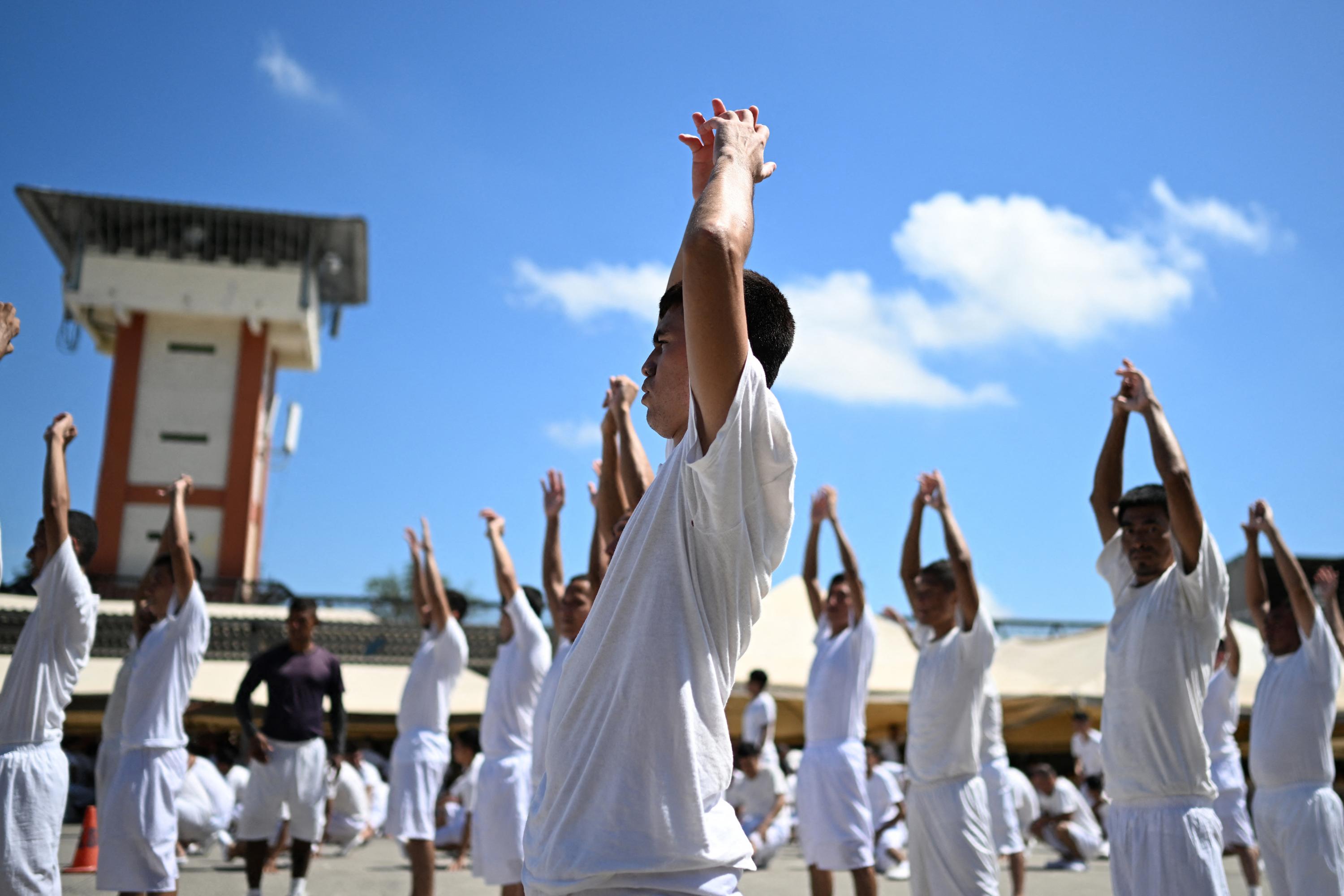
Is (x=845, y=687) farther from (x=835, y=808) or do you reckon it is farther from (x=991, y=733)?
(x=991, y=733)

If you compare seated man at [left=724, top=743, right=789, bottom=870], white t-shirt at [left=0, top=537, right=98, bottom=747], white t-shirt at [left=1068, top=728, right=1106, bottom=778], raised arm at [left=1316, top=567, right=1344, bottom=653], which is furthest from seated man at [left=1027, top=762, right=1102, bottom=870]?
white t-shirt at [left=0, top=537, right=98, bottom=747]

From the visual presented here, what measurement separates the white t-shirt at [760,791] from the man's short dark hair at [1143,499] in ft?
26.2

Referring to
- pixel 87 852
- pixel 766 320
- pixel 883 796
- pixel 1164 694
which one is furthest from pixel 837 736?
pixel 87 852

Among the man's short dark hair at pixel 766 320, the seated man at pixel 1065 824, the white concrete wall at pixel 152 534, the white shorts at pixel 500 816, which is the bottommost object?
the seated man at pixel 1065 824

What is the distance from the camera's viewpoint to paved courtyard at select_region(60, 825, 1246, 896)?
908 centimetres

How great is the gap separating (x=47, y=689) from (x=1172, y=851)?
5.37 m

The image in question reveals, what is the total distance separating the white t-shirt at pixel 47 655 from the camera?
5.52 m

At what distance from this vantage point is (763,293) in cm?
236

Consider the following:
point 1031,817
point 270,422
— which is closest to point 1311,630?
point 1031,817

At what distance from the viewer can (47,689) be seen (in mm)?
5633

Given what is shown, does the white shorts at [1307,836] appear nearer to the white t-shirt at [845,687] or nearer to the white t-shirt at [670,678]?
the white t-shirt at [845,687]

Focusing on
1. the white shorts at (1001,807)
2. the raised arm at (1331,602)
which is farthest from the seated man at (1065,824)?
the raised arm at (1331,602)

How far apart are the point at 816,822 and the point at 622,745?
6223mm

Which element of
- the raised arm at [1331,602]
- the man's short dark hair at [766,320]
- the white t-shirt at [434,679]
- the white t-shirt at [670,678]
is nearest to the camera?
the white t-shirt at [670,678]
